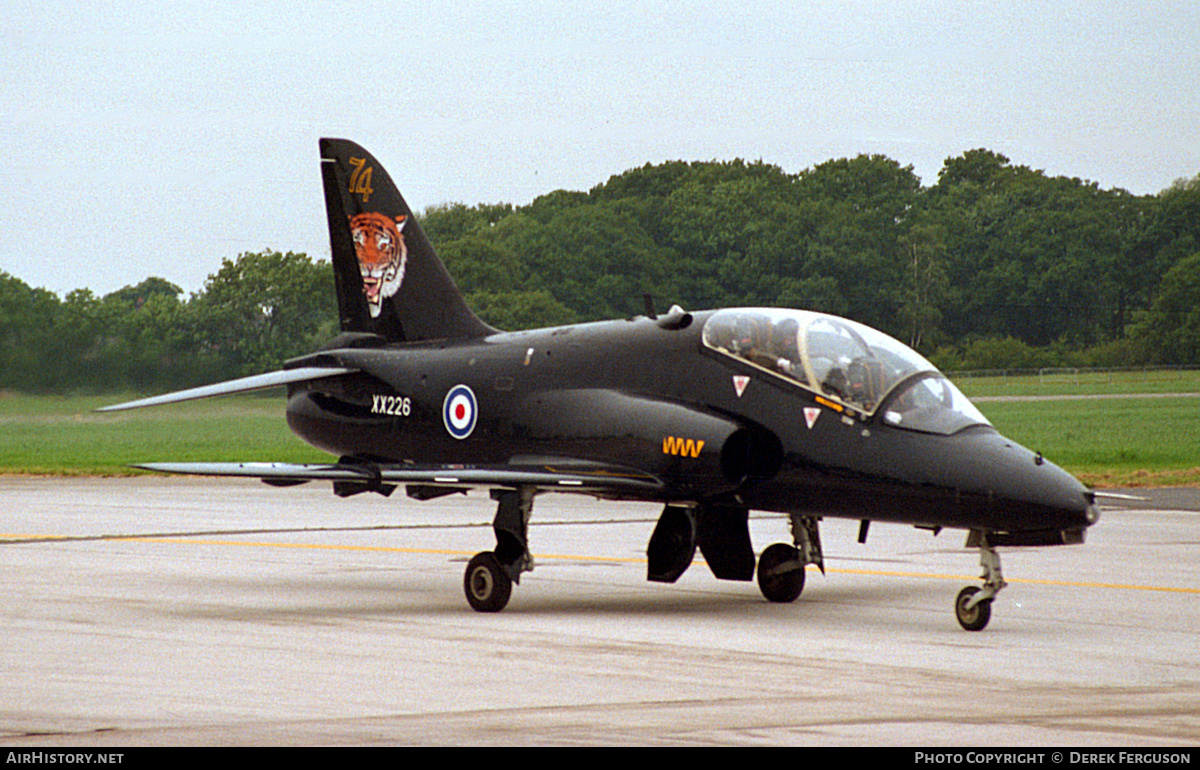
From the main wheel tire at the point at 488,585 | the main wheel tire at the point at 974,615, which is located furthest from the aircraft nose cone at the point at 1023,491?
Answer: the main wheel tire at the point at 488,585

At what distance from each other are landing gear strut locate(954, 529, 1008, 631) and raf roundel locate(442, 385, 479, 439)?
187 inches

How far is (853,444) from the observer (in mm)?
12602

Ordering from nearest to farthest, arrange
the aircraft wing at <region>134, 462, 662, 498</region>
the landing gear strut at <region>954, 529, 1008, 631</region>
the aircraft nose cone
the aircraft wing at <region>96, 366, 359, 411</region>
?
the aircraft nose cone < the landing gear strut at <region>954, 529, 1008, 631</region> < the aircraft wing at <region>134, 462, 662, 498</region> < the aircraft wing at <region>96, 366, 359, 411</region>

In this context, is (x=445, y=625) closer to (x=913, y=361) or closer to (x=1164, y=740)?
(x=913, y=361)

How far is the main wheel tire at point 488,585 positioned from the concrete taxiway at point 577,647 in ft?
0.48

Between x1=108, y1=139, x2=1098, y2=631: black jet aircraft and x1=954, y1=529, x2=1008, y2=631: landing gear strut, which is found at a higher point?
x1=108, y1=139, x2=1098, y2=631: black jet aircraft

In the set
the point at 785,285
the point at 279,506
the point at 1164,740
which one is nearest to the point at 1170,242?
the point at 785,285

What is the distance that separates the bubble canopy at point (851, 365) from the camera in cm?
1255

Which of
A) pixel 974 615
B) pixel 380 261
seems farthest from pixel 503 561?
pixel 380 261

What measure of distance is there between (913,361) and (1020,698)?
4.09 meters

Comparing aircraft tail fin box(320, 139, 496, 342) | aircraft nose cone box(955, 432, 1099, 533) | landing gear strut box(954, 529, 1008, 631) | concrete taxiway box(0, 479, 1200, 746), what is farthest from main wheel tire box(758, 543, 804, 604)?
aircraft tail fin box(320, 139, 496, 342)

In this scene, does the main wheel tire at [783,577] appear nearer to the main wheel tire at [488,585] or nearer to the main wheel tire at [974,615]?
the main wheel tire at [974,615]

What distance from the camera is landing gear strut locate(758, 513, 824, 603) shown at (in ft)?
46.9

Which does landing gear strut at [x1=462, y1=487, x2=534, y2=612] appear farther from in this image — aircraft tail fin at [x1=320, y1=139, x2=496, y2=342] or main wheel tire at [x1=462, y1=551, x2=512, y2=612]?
aircraft tail fin at [x1=320, y1=139, x2=496, y2=342]
